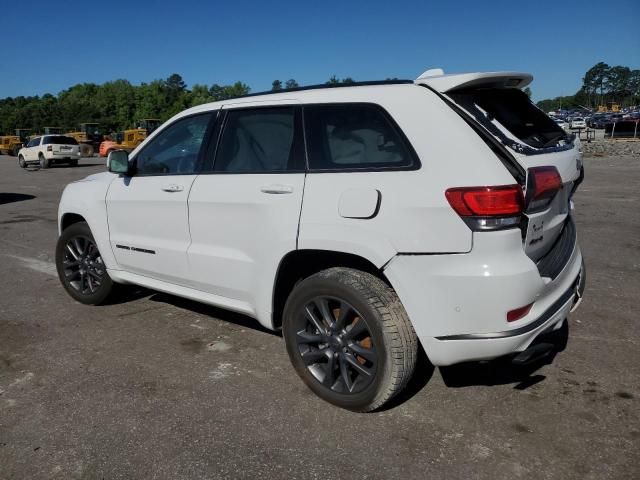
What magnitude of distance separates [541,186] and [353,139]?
1021mm

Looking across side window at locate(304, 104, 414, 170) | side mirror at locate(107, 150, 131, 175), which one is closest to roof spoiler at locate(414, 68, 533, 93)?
side window at locate(304, 104, 414, 170)

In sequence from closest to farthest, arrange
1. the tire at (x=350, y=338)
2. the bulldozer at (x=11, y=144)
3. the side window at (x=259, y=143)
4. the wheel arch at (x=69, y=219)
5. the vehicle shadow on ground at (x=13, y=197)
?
the tire at (x=350, y=338), the side window at (x=259, y=143), the wheel arch at (x=69, y=219), the vehicle shadow on ground at (x=13, y=197), the bulldozer at (x=11, y=144)

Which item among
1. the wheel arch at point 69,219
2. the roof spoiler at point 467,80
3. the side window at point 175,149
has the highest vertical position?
the roof spoiler at point 467,80

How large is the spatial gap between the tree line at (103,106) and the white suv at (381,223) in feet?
226

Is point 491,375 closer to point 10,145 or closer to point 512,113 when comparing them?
point 512,113

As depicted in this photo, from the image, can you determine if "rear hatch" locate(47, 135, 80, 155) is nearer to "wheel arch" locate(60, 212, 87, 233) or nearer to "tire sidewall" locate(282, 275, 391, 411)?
"wheel arch" locate(60, 212, 87, 233)

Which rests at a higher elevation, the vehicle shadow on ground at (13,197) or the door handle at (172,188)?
the door handle at (172,188)

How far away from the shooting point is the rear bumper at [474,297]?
8.35ft

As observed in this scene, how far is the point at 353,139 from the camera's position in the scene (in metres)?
3.04

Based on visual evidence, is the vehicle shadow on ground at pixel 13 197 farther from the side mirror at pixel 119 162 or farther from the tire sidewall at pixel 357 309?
the tire sidewall at pixel 357 309

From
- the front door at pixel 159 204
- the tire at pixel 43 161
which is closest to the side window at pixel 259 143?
the front door at pixel 159 204

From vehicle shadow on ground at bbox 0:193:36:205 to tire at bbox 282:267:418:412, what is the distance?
12749 mm

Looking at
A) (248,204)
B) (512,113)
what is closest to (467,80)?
(512,113)

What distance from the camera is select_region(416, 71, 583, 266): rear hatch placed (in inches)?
106
